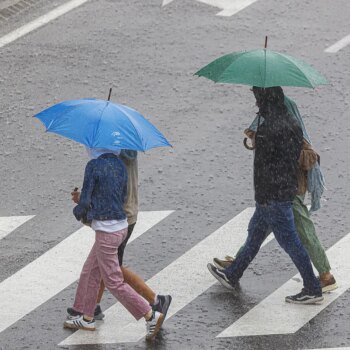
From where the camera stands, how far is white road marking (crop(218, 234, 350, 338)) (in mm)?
9824

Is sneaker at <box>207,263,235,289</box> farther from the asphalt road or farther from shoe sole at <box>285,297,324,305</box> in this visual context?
shoe sole at <box>285,297,324,305</box>

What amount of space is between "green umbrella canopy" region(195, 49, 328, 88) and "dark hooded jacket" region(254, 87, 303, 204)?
18 cm

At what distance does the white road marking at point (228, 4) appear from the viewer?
15820 mm

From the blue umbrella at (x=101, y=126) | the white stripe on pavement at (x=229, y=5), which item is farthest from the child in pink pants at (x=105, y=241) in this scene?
the white stripe on pavement at (x=229, y=5)

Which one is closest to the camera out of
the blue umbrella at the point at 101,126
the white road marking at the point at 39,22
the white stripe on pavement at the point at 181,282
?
the blue umbrella at the point at 101,126

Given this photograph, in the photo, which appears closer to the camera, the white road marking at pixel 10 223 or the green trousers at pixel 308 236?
the green trousers at pixel 308 236

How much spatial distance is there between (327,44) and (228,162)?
2.88 meters

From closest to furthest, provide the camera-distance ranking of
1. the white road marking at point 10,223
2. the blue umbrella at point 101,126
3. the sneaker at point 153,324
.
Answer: the blue umbrella at point 101,126 → the sneaker at point 153,324 → the white road marking at point 10,223

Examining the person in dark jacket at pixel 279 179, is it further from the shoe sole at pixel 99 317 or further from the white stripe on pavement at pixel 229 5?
the white stripe on pavement at pixel 229 5

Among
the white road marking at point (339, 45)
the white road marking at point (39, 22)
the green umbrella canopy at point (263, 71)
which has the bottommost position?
the white road marking at point (339, 45)

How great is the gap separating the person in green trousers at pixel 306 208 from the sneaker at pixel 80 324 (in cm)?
128

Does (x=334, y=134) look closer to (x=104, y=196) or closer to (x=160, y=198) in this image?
(x=160, y=198)

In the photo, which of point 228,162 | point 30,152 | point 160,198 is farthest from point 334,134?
point 30,152

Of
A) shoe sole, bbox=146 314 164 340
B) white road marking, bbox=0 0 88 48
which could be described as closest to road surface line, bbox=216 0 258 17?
white road marking, bbox=0 0 88 48
